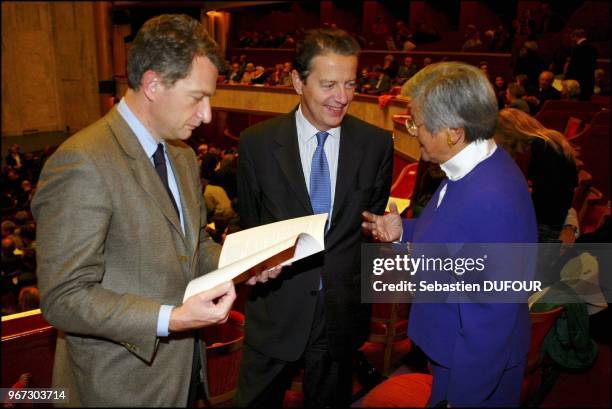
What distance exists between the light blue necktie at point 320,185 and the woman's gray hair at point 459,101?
0.60m

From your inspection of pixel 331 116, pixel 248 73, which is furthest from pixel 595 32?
pixel 331 116

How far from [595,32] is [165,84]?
576 inches

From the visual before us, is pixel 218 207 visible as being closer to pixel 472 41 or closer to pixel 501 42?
pixel 501 42

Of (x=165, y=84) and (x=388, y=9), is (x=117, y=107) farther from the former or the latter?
(x=388, y=9)

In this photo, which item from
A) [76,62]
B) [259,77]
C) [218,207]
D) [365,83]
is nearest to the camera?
[218,207]

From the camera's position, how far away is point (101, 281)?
1399mm

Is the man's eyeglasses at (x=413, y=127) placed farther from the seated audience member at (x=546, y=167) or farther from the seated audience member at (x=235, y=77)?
the seated audience member at (x=235, y=77)

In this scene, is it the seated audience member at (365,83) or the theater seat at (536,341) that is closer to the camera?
the theater seat at (536,341)

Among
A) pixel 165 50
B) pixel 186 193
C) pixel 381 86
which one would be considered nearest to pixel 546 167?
pixel 186 193

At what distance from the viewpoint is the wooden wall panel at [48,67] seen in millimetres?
17094

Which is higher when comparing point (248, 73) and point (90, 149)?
point (90, 149)

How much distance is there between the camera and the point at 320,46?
6.81 ft

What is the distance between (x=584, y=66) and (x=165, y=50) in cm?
766

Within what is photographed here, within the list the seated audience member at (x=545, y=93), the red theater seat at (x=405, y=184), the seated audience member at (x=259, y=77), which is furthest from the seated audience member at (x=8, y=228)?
the seated audience member at (x=545, y=93)
